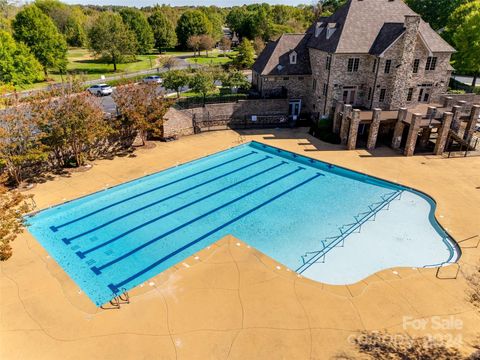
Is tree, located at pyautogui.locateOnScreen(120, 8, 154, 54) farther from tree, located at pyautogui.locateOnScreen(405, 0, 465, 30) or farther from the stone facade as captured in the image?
tree, located at pyautogui.locateOnScreen(405, 0, 465, 30)

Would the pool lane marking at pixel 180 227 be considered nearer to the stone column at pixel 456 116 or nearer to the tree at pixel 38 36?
the stone column at pixel 456 116

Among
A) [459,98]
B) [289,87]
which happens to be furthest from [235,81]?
[459,98]

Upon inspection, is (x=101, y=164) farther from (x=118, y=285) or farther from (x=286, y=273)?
(x=286, y=273)

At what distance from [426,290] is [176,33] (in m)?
103

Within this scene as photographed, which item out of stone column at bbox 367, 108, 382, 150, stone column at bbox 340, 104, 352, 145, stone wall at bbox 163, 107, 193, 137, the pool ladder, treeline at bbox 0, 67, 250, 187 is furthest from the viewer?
stone wall at bbox 163, 107, 193, 137

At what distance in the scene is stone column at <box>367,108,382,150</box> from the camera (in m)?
30.8

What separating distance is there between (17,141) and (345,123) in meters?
28.5

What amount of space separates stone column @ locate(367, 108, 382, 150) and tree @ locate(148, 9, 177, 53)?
79282 mm

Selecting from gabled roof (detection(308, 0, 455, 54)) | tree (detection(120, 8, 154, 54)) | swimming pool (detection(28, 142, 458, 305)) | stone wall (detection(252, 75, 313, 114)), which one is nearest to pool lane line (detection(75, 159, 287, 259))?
swimming pool (detection(28, 142, 458, 305))

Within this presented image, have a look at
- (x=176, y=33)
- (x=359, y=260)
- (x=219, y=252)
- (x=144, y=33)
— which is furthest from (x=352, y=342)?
(x=176, y=33)

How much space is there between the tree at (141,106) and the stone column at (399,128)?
73.4ft

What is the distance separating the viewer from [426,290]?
15.8m

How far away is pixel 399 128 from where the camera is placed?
3180 centimetres

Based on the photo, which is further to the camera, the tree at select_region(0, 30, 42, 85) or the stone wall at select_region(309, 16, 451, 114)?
the tree at select_region(0, 30, 42, 85)
